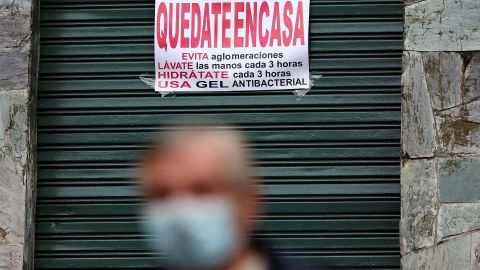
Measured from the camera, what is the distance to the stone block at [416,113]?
472 cm

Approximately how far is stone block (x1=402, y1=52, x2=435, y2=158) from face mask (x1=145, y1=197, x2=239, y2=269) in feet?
8.33

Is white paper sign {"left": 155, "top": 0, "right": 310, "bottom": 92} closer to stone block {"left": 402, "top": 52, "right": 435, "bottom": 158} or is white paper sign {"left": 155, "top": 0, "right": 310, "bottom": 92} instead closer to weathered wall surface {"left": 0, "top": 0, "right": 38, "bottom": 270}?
stone block {"left": 402, "top": 52, "right": 435, "bottom": 158}

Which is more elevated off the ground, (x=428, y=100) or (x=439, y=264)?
(x=428, y=100)

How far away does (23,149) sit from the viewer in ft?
15.8

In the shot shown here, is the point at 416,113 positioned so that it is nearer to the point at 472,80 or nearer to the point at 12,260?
the point at 472,80

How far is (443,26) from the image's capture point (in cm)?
476

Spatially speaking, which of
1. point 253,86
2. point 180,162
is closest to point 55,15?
point 253,86

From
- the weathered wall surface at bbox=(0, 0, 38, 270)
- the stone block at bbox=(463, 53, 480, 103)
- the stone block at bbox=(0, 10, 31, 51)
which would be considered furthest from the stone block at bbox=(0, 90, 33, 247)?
the stone block at bbox=(463, 53, 480, 103)

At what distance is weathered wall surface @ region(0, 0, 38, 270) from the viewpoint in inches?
187

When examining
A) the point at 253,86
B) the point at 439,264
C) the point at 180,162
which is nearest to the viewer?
the point at 180,162

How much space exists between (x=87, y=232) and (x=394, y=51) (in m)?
2.47

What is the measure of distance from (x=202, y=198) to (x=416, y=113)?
2.72 m

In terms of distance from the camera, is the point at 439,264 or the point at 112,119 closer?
the point at 439,264

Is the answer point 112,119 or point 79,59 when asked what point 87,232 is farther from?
point 79,59
